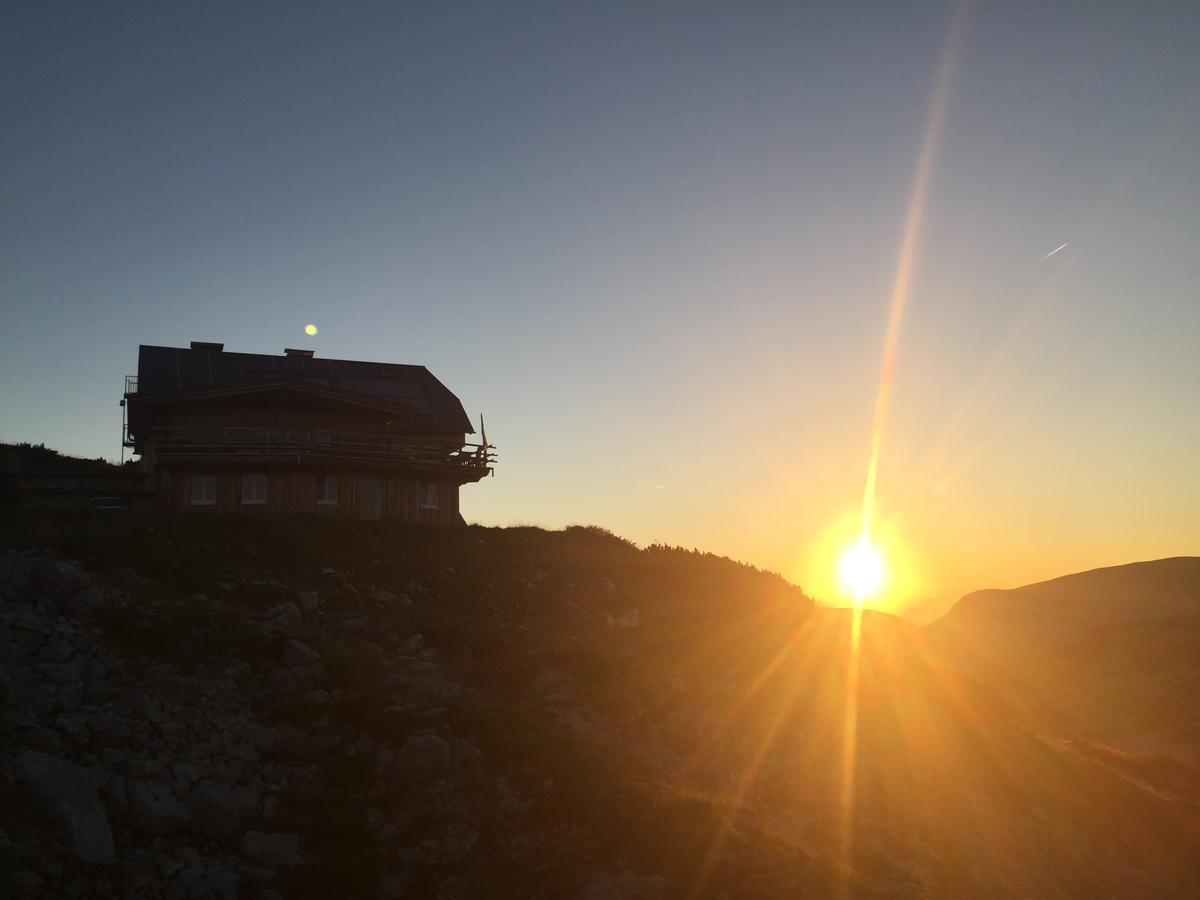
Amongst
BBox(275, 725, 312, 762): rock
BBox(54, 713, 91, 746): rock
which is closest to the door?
BBox(275, 725, 312, 762): rock

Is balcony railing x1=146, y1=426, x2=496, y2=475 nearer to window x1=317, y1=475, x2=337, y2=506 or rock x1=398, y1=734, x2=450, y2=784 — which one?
window x1=317, y1=475, x2=337, y2=506

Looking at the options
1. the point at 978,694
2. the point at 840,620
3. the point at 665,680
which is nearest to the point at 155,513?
the point at 665,680

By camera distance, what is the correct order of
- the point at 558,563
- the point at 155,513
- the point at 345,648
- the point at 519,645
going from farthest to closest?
the point at 558,563 < the point at 155,513 < the point at 519,645 < the point at 345,648

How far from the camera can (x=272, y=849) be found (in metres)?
19.1

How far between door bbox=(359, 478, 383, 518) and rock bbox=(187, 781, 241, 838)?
28.8 m

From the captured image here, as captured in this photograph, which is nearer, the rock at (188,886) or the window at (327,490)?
the rock at (188,886)

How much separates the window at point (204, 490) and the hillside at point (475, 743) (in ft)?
18.4

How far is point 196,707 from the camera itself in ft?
74.1

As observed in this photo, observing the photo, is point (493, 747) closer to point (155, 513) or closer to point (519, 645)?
point (519, 645)

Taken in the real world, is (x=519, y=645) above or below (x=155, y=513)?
below

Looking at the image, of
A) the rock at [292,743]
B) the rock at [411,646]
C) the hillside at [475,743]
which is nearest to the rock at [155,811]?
the hillside at [475,743]

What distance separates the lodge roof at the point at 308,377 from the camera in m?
49.5

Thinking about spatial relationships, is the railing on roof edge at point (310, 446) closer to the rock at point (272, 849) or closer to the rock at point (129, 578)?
the rock at point (129, 578)

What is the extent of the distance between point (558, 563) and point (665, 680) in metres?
12.2
